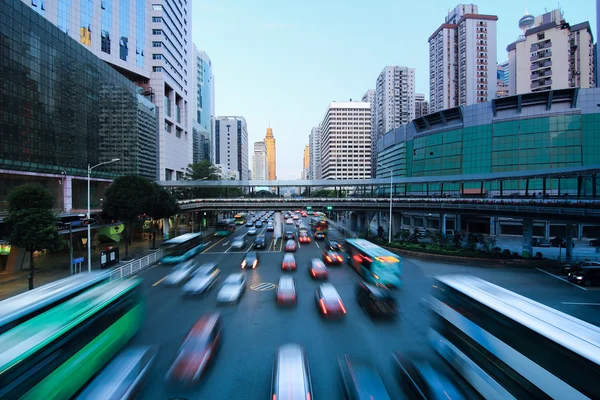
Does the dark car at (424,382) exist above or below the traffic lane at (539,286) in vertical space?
above

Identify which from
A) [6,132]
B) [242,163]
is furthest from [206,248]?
[242,163]

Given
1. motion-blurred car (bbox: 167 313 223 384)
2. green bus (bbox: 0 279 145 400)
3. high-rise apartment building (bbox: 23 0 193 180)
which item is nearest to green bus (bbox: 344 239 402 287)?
motion-blurred car (bbox: 167 313 223 384)

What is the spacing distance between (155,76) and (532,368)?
7664cm

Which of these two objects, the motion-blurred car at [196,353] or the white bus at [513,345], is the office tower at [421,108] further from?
the motion-blurred car at [196,353]

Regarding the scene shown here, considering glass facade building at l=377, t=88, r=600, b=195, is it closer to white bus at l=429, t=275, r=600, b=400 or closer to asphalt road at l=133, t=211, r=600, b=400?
asphalt road at l=133, t=211, r=600, b=400

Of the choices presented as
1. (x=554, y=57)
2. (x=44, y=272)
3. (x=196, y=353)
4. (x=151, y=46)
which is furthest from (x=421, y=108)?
(x=196, y=353)

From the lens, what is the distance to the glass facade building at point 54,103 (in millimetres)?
29562

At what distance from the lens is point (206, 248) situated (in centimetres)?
3716

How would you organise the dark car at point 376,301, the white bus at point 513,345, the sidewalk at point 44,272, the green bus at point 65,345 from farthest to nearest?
the sidewalk at point 44,272
the dark car at point 376,301
the green bus at point 65,345
the white bus at point 513,345

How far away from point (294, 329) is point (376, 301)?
18.1ft

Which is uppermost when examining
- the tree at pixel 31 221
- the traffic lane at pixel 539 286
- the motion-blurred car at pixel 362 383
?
the tree at pixel 31 221

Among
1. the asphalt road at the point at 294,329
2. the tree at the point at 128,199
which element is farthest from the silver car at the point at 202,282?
the tree at the point at 128,199

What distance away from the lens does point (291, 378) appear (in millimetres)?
7457

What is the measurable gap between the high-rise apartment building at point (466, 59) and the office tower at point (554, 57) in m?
15.4
